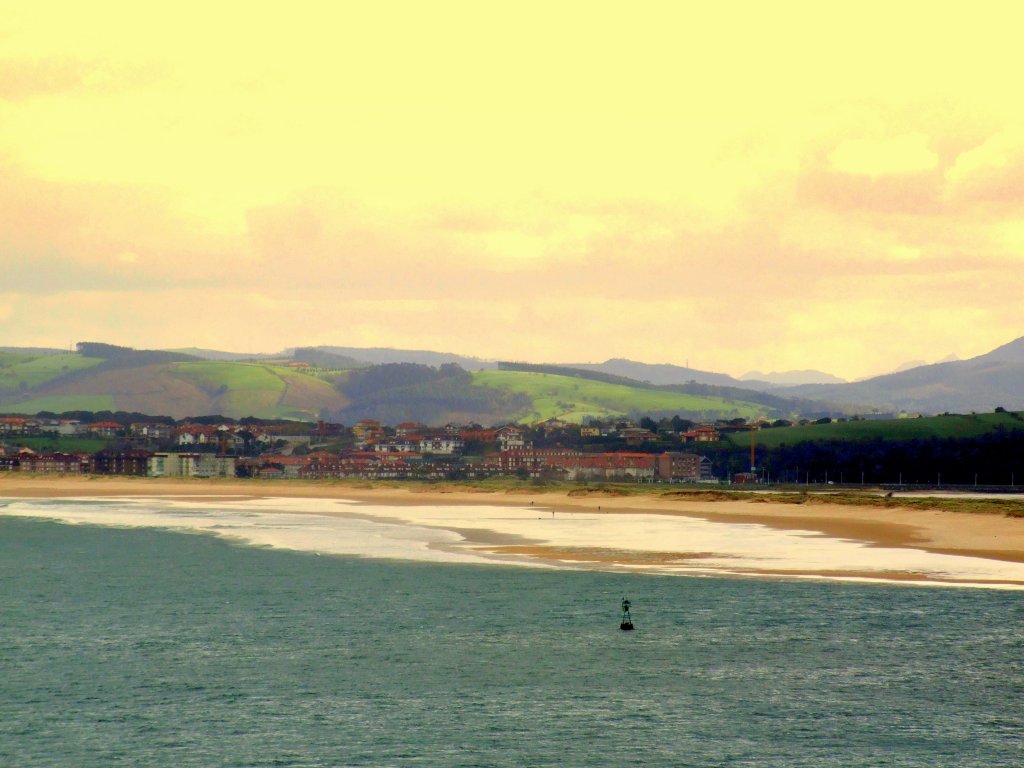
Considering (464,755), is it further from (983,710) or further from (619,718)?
(983,710)

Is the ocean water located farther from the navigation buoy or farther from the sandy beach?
the sandy beach

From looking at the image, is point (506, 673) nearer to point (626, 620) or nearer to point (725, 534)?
point (626, 620)

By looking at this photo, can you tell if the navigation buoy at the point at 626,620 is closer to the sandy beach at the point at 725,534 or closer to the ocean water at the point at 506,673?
the ocean water at the point at 506,673

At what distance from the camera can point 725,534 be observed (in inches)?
3846

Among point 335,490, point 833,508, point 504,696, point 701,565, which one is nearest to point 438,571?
point 701,565

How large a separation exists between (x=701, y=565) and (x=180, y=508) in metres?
87.1

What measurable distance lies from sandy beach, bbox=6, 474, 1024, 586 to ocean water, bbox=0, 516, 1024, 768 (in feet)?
23.3

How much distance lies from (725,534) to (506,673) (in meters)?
53.7

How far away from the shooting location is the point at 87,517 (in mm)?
131375

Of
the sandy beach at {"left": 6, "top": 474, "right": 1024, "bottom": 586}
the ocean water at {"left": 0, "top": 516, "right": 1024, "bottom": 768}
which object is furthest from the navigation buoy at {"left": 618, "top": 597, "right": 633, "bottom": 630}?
the sandy beach at {"left": 6, "top": 474, "right": 1024, "bottom": 586}

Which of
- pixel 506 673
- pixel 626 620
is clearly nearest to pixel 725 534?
pixel 626 620

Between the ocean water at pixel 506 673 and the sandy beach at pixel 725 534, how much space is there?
23.3 ft

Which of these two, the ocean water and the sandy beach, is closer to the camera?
the ocean water

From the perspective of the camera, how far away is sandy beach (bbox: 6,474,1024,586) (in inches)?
2938
